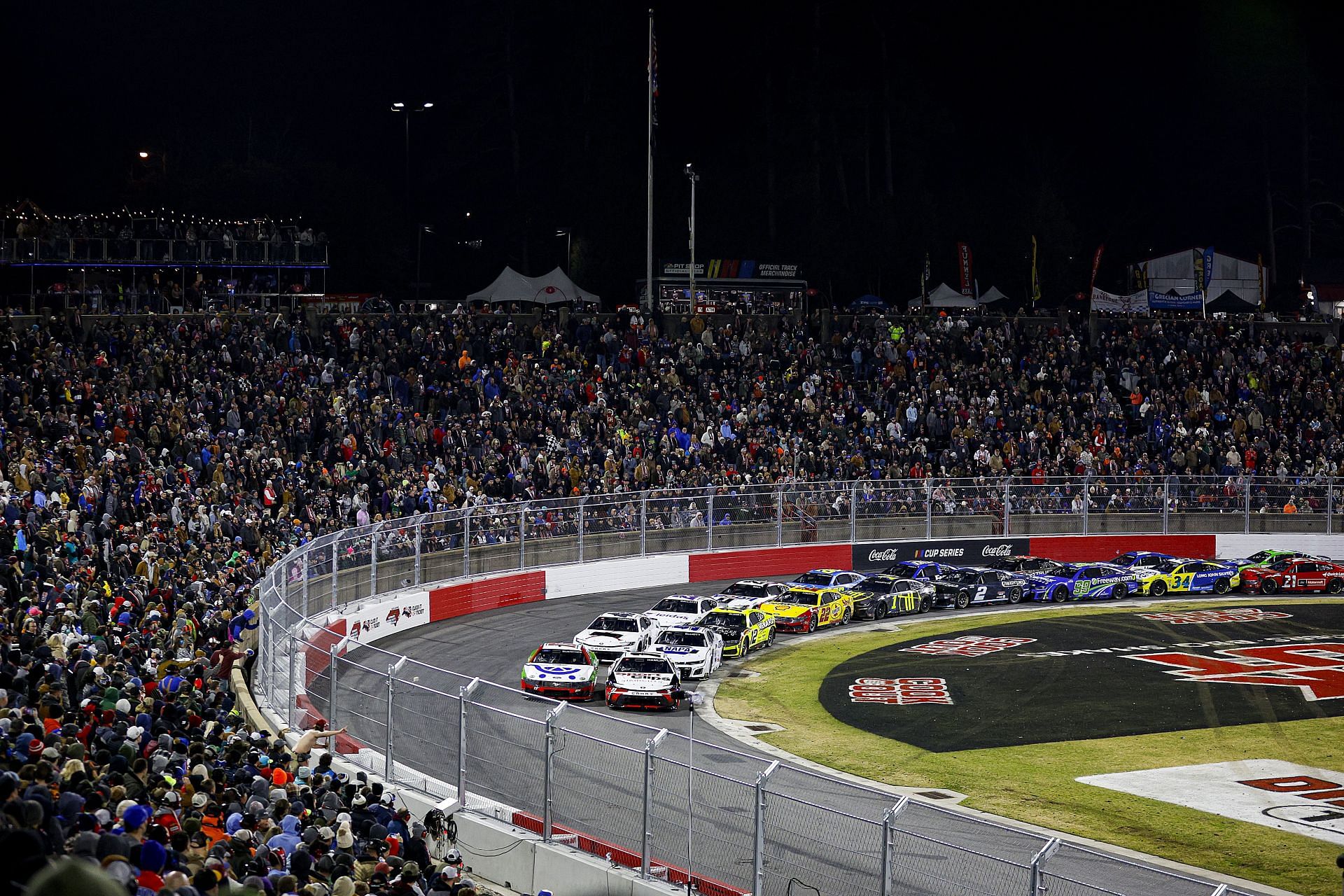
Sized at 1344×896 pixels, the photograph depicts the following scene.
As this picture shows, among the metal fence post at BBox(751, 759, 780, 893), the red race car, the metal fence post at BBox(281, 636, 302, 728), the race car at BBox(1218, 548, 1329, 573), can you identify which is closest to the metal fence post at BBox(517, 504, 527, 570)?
the metal fence post at BBox(281, 636, 302, 728)

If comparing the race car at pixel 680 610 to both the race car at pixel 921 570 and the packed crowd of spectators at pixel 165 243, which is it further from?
the packed crowd of spectators at pixel 165 243

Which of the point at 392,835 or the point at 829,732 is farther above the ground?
the point at 392,835

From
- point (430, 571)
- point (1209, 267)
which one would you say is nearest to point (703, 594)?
point (430, 571)

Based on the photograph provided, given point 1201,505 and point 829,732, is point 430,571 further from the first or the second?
point 1201,505

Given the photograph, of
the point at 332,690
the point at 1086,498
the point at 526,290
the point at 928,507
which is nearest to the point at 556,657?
the point at 332,690

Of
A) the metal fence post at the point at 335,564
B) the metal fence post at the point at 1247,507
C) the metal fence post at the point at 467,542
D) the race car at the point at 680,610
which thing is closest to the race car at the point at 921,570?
the race car at the point at 680,610

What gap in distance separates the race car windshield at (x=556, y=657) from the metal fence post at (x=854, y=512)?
16.4 meters

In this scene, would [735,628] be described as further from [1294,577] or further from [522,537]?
[1294,577]

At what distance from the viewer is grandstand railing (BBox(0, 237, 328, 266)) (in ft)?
164

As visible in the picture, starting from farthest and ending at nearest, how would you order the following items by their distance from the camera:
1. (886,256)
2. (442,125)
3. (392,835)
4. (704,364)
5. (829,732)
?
1. (442,125)
2. (886,256)
3. (704,364)
4. (829,732)
5. (392,835)

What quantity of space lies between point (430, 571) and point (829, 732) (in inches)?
491

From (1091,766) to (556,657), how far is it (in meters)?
9.75

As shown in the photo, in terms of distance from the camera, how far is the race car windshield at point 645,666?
86.5 ft

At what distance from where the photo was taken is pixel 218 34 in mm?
108562
